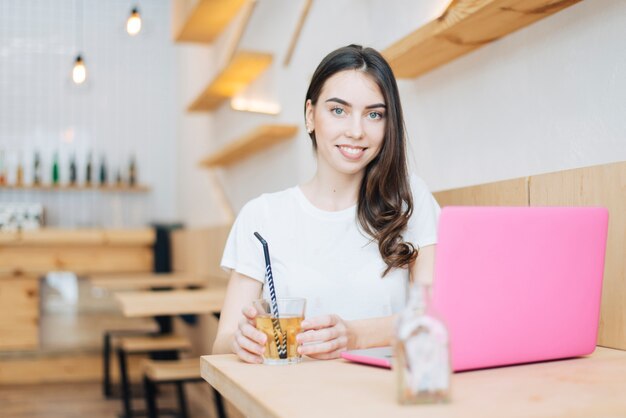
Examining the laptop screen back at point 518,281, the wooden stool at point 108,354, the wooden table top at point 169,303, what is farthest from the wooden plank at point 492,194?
the wooden stool at point 108,354

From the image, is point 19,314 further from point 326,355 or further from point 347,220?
point 326,355

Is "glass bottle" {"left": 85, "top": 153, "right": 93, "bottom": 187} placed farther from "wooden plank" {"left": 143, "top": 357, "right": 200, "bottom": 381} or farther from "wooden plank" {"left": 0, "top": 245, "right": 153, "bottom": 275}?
"wooden plank" {"left": 143, "top": 357, "right": 200, "bottom": 381}

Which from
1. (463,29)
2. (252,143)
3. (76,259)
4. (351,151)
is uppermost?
(463,29)

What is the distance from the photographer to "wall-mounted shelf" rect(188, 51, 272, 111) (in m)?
3.81

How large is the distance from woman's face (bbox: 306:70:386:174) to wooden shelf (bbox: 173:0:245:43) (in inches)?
122

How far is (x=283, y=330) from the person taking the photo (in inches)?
47.6

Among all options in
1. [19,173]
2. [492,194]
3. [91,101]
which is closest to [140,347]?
[19,173]

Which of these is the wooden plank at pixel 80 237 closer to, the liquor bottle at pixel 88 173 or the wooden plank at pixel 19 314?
the wooden plank at pixel 19 314

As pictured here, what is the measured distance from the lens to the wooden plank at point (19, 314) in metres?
5.12

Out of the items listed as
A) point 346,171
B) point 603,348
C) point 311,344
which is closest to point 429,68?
point 346,171

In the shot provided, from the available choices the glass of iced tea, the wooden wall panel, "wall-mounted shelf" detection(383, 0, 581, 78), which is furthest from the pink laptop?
the wooden wall panel

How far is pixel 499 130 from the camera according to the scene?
1.94m

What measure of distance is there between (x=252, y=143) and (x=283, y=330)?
2.65m

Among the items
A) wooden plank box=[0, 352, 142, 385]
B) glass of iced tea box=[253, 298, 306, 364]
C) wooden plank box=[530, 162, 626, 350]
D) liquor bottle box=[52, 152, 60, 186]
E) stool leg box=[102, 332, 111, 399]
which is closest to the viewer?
glass of iced tea box=[253, 298, 306, 364]
